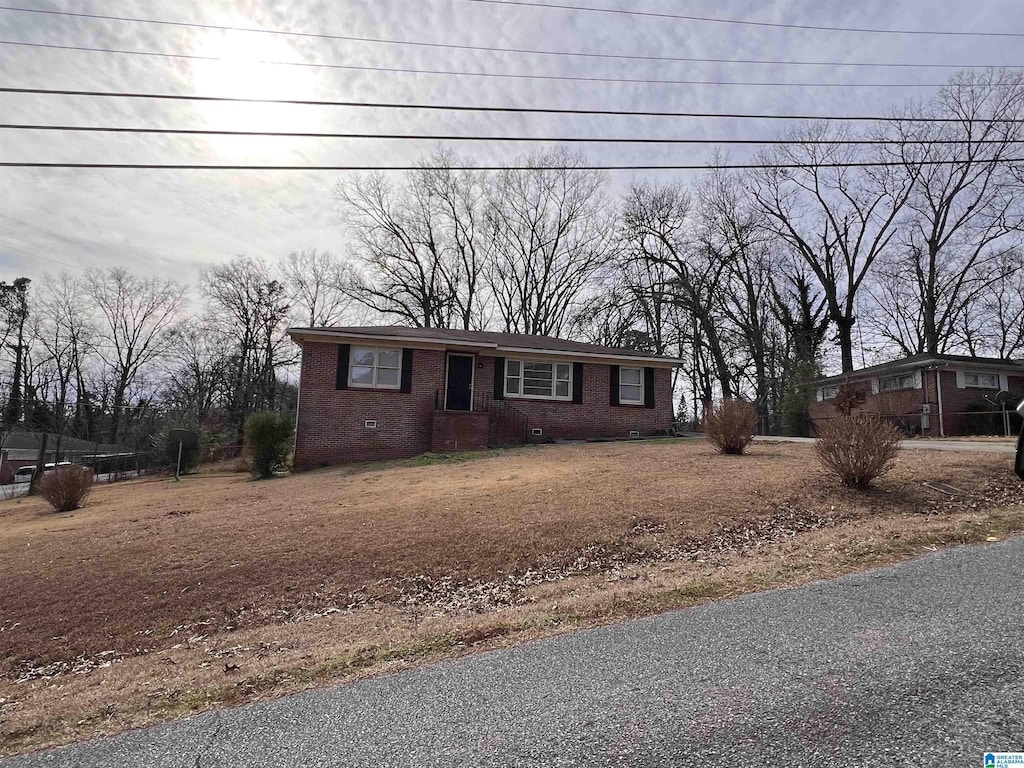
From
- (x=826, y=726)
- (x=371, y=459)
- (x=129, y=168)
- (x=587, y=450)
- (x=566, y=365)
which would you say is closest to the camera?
(x=826, y=726)

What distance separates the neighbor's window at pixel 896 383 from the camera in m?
22.1

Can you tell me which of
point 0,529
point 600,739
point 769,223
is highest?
point 769,223

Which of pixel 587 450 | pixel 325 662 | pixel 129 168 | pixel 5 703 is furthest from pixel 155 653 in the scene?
pixel 587 450

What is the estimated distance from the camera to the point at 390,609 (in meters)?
4.46

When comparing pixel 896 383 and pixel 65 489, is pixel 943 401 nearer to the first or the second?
pixel 896 383

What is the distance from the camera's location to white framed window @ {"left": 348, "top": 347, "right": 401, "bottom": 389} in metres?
15.4

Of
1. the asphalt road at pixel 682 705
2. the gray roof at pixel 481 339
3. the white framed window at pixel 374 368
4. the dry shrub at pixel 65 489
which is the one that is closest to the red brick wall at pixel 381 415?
the white framed window at pixel 374 368

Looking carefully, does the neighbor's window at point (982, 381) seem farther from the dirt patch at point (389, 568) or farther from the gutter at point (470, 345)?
the dirt patch at point (389, 568)

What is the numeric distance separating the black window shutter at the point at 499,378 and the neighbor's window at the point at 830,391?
18.3 metres

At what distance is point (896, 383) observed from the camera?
75.2 feet

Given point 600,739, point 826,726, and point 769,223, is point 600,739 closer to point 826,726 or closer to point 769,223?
point 826,726

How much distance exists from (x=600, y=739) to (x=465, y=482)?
7.01 m

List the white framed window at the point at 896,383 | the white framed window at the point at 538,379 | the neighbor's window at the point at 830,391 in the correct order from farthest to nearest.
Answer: the neighbor's window at the point at 830,391 < the white framed window at the point at 896,383 < the white framed window at the point at 538,379

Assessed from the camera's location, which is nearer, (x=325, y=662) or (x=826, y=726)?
(x=826, y=726)
